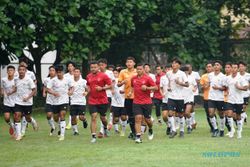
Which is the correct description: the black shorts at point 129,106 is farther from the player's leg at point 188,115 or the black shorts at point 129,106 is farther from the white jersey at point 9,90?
the white jersey at point 9,90

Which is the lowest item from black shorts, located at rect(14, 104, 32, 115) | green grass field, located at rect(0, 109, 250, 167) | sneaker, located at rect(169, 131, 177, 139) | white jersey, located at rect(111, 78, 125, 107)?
green grass field, located at rect(0, 109, 250, 167)

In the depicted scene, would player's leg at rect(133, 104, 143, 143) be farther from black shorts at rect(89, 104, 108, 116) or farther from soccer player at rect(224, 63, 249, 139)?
soccer player at rect(224, 63, 249, 139)

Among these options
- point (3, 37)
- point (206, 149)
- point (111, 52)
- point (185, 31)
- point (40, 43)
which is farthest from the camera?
point (111, 52)

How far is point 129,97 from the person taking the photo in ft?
61.8

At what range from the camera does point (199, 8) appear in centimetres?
3419

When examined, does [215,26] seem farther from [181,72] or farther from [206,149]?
[206,149]

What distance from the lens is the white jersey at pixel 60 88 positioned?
1956cm

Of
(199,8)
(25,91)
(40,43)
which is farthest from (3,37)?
(199,8)

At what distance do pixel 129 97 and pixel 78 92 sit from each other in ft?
7.19

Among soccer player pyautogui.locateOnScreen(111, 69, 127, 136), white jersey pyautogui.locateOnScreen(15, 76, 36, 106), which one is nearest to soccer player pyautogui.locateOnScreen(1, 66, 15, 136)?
white jersey pyautogui.locateOnScreen(15, 76, 36, 106)

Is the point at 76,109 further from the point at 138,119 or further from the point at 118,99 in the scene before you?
the point at 138,119

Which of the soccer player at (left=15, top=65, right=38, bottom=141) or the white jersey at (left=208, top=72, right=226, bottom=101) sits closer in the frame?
the soccer player at (left=15, top=65, right=38, bottom=141)

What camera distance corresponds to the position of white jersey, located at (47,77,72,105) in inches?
770

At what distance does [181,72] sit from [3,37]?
963 cm
